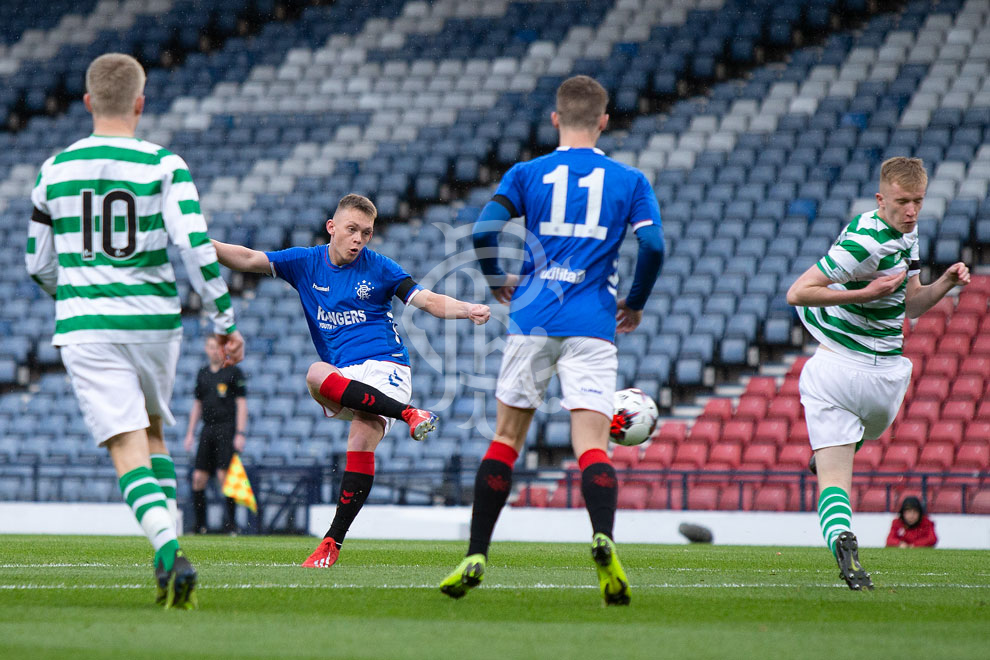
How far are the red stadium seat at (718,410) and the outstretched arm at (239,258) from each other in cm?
944

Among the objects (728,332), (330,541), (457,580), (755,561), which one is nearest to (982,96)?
(728,332)

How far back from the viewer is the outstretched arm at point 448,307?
5.99 metres

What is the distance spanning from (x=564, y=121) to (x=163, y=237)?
1.61 meters

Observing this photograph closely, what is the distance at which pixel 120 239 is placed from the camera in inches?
179

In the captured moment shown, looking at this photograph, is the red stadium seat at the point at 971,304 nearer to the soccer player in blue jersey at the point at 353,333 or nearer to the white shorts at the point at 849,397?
the white shorts at the point at 849,397

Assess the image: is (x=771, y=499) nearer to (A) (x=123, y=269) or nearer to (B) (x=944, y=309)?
(B) (x=944, y=309)

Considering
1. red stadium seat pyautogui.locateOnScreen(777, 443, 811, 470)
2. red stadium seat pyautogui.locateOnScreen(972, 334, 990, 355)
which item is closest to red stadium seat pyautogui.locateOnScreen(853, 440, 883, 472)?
red stadium seat pyautogui.locateOnScreen(777, 443, 811, 470)

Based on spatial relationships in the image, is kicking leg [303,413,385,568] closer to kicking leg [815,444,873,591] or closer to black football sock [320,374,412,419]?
black football sock [320,374,412,419]

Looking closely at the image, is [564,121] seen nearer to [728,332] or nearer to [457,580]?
[457,580]

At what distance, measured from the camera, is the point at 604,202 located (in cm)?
498

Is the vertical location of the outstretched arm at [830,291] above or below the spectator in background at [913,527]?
above

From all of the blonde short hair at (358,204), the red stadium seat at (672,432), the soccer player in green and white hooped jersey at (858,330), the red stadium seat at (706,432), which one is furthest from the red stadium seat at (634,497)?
the soccer player in green and white hooped jersey at (858,330)

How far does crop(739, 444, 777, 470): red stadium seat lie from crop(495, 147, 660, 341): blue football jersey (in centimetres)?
955

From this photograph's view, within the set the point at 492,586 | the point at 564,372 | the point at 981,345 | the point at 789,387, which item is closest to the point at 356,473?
the point at 492,586
